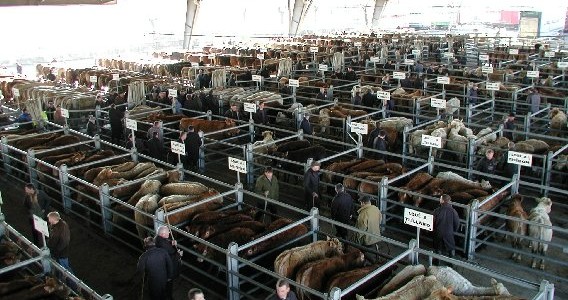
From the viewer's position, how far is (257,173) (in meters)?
13.2

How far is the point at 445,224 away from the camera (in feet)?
29.8

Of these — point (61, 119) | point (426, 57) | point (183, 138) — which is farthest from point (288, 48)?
point (183, 138)

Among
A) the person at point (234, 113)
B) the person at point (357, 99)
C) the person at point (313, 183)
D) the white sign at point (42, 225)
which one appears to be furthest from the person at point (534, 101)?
the white sign at point (42, 225)

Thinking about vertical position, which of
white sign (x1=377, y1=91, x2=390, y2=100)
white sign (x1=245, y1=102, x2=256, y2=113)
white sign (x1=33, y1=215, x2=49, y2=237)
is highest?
white sign (x1=377, y1=91, x2=390, y2=100)

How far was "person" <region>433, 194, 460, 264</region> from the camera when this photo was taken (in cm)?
901

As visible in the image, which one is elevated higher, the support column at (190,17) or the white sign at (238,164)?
the support column at (190,17)

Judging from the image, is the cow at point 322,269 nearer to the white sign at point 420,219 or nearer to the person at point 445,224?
the white sign at point 420,219

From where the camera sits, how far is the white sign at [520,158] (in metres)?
10.7

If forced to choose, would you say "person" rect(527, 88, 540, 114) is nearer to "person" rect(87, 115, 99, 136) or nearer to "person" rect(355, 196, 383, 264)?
"person" rect(355, 196, 383, 264)

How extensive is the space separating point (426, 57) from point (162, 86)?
1881cm

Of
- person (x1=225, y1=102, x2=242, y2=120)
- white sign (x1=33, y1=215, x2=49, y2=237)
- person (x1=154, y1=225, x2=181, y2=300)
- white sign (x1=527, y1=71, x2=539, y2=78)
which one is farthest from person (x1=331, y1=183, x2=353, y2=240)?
white sign (x1=527, y1=71, x2=539, y2=78)

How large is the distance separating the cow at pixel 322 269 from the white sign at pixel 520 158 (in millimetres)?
4924

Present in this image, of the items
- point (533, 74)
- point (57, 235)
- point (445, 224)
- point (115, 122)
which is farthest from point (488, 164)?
point (115, 122)

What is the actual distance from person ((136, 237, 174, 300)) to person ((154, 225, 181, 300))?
0.09 metres
